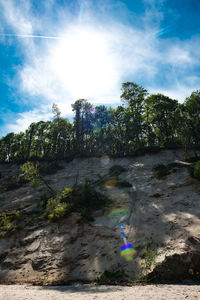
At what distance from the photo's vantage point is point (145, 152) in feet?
91.7

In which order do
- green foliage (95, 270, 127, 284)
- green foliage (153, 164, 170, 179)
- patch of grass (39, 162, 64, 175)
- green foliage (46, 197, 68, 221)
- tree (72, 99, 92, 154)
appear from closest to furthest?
green foliage (95, 270, 127, 284) → green foliage (46, 197, 68, 221) → green foliage (153, 164, 170, 179) → patch of grass (39, 162, 64, 175) → tree (72, 99, 92, 154)

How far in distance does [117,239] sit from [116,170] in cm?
1379

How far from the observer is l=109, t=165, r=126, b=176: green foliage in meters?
24.6

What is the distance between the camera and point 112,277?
30.2ft

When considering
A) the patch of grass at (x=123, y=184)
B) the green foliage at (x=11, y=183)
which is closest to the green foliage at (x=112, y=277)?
the patch of grass at (x=123, y=184)

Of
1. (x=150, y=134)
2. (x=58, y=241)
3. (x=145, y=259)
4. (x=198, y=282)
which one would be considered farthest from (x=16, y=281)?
(x=150, y=134)

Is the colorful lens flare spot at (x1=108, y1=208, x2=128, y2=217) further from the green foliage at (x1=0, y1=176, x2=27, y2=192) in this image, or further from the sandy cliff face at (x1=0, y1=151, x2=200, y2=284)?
the green foliage at (x1=0, y1=176, x2=27, y2=192)

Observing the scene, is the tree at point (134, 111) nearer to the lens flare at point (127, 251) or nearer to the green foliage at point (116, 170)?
the green foliage at point (116, 170)

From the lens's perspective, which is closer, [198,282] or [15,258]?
[198,282]

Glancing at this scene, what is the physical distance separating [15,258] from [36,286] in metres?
3.89

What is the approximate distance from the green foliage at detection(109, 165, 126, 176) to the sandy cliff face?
508 centimetres

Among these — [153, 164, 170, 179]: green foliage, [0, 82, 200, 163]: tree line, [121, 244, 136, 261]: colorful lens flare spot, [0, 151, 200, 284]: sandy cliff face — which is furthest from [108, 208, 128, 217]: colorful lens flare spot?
[0, 82, 200, 163]: tree line

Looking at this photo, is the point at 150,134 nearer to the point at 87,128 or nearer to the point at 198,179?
the point at 87,128

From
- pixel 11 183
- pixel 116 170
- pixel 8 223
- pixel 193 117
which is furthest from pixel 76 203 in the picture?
pixel 193 117
